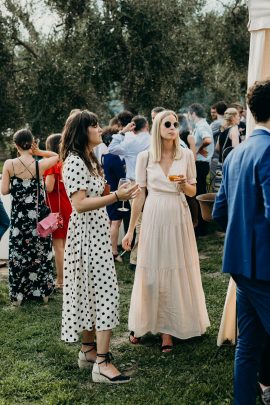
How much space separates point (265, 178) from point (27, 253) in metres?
4.18

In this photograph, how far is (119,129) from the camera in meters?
9.08

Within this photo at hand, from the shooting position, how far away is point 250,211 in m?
2.98

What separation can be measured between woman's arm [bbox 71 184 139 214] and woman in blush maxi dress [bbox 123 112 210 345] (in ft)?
2.69

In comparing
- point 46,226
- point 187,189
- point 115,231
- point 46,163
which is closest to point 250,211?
point 187,189

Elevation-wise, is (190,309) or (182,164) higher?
(182,164)

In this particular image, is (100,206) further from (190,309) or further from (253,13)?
(253,13)

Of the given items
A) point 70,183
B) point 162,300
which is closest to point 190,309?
point 162,300

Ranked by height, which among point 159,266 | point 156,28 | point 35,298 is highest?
point 156,28

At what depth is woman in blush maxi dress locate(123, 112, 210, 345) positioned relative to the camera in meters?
4.82

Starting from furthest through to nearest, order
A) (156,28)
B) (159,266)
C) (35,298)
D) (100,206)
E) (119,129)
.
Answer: (156,28) → (119,129) → (35,298) → (159,266) → (100,206)

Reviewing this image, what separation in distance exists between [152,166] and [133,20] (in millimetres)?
12195

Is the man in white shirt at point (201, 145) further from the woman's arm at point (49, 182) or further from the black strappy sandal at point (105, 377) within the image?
the black strappy sandal at point (105, 377)

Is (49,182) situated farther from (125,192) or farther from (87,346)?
(125,192)

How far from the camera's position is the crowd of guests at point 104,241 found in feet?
13.9
